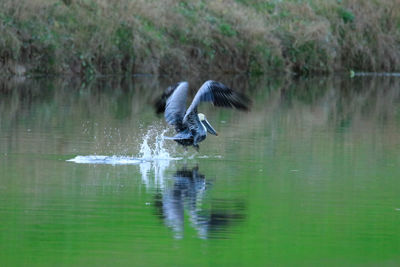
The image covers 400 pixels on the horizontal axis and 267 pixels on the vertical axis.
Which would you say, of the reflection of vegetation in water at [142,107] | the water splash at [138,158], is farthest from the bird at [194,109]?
the reflection of vegetation in water at [142,107]

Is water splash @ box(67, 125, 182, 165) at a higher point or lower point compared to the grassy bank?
lower

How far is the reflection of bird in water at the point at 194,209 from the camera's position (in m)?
8.67

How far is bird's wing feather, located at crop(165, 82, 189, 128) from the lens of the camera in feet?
43.4

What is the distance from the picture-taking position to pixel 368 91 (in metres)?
30.6

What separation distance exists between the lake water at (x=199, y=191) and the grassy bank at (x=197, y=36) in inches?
481

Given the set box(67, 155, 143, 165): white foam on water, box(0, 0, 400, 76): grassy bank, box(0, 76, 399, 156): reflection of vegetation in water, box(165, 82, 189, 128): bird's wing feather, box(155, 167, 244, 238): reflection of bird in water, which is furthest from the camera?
box(0, 0, 400, 76): grassy bank

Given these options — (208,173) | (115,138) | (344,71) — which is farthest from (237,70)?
(208,173)

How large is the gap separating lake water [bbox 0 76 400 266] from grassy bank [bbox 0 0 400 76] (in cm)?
1221

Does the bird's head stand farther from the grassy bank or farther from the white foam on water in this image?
the grassy bank

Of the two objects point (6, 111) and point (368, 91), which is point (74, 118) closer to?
point (6, 111)

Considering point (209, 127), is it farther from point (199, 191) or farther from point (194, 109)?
point (199, 191)

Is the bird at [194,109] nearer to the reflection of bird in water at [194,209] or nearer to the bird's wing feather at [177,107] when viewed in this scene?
the bird's wing feather at [177,107]

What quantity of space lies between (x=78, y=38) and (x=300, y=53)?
9.72 meters

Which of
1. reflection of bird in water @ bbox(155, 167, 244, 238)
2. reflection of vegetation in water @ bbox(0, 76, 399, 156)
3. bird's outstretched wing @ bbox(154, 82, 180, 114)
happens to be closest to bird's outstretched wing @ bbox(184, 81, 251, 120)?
bird's outstretched wing @ bbox(154, 82, 180, 114)
